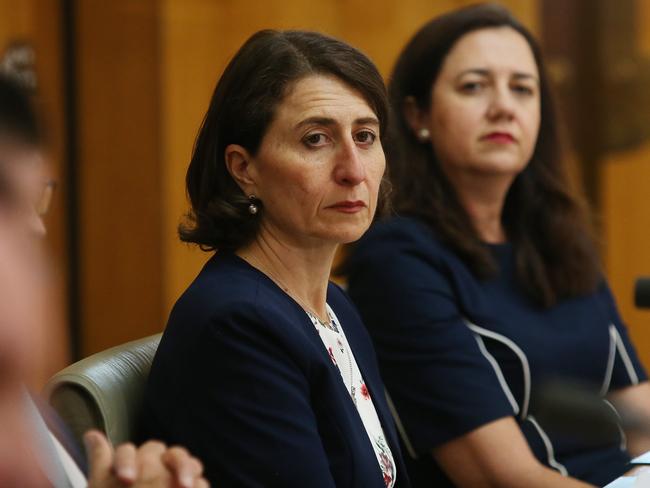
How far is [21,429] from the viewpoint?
0.63m

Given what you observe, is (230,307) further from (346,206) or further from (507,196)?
(507,196)

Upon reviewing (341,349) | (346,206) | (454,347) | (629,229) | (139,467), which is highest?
Result: (346,206)

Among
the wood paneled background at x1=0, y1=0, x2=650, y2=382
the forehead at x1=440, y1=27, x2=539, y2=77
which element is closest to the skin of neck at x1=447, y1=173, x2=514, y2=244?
the forehead at x1=440, y1=27, x2=539, y2=77

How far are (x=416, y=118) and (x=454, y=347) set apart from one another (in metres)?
0.60

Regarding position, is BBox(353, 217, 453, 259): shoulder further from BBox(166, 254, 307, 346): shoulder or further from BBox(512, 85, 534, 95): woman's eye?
BBox(166, 254, 307, 346): shoulder

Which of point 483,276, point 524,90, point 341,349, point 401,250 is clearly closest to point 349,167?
point 341,349

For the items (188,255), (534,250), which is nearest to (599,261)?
(534,250)

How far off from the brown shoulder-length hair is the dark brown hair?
0.62 meters

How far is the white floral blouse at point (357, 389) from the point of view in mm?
1724

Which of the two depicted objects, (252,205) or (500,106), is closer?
(252,205)

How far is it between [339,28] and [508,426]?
7.47ft

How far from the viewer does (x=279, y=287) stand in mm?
1686

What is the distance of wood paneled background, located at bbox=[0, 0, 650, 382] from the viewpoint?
3.79 m

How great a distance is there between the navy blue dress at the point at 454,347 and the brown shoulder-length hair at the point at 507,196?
0.05 m
